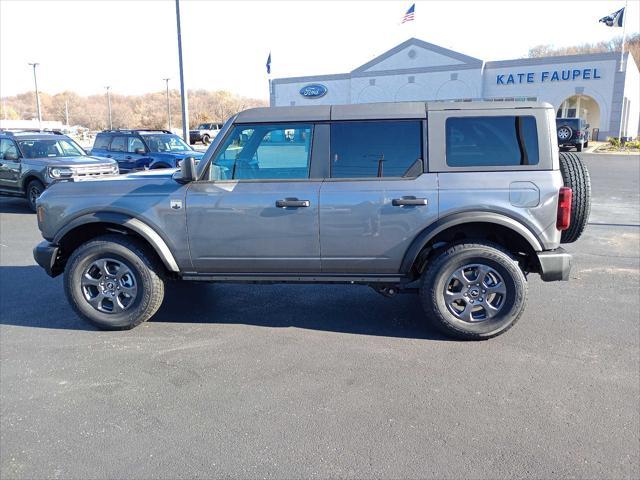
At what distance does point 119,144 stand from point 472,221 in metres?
12.3

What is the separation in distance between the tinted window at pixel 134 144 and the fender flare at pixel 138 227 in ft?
32.5

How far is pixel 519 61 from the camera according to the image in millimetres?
37375

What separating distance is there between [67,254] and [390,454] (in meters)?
3.69

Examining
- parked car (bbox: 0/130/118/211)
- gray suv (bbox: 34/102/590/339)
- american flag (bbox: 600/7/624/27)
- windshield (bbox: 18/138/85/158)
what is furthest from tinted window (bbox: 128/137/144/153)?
american flag (bbox: 600/7/624/27)

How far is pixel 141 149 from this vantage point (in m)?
13.8

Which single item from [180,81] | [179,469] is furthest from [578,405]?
[180,81]

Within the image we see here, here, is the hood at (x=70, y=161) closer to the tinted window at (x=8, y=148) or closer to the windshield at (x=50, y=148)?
the windshield at (x=50, y=148)

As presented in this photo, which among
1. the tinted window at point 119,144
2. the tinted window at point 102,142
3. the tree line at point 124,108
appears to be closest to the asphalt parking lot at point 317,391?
the tinted window at point 119,144

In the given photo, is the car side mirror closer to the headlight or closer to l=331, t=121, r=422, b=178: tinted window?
l=331, t=121, r=422, b=178: tinted window

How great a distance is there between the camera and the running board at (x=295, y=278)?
14.7 ft

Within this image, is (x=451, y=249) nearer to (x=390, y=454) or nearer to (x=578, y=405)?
(x=578, y=405)

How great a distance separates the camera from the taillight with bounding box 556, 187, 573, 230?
4.12 meters

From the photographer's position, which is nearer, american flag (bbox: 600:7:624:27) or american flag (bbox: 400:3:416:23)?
american flag (bbox: 400:3:416:23)

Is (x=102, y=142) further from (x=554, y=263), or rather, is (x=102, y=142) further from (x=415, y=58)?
(x=415, y=58)
